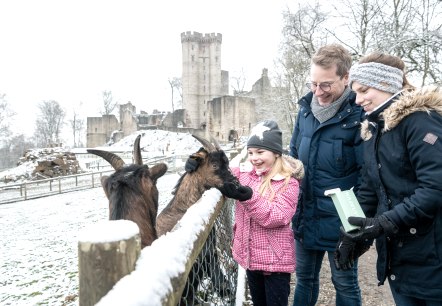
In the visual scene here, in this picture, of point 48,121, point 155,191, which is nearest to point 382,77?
point 155,191

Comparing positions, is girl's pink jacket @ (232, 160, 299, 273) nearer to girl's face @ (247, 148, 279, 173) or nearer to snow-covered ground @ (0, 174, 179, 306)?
girl's face @ (247, 148, 279, 173)

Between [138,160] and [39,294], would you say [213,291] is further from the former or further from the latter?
[39,294]

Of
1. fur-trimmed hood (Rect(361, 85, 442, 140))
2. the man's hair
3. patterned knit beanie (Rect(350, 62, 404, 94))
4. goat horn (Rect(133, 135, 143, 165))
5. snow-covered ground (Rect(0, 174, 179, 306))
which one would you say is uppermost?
the man's hair

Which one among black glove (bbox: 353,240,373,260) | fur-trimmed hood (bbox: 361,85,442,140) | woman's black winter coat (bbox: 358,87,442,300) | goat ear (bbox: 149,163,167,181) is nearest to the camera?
woman's black winter coat (bbox: 358,87,442,300)

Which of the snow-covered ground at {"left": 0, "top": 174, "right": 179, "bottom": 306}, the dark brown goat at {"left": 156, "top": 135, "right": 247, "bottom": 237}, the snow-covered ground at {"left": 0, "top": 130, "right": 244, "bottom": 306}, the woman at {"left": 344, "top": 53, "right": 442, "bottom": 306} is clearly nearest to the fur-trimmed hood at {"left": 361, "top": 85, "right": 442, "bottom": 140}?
the woman at {"left": 344, "top": 53, "right": 442, "bottom": 306}

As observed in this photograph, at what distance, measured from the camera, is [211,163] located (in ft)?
14.0

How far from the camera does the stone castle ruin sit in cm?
4753

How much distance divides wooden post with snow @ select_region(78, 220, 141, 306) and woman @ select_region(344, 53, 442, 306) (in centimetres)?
153

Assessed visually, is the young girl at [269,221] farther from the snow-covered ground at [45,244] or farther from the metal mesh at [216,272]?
the snow-covered ground at [45,244]

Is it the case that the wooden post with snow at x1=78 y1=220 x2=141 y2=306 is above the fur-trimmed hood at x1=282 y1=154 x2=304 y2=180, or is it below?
below

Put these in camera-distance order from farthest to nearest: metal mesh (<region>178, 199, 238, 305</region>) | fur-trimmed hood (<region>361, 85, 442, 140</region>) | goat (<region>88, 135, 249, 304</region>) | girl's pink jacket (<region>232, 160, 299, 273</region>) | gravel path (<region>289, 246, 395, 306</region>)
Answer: gravel path (<region>289, 246, 395, 306</region>)
goat (<region>88, 135, 249, 304</region>)
girl's pink jacket (<region>232, 160, 299, 273</region>)
metal mesh (<region>178, 199, 238, 305</region>)
fur-trimmed hood (<region>361, 85, 442, 140</region>)

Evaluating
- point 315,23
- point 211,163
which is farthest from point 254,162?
point 315,23

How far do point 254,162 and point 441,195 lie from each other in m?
1.45

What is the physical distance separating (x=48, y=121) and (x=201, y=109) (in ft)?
126
